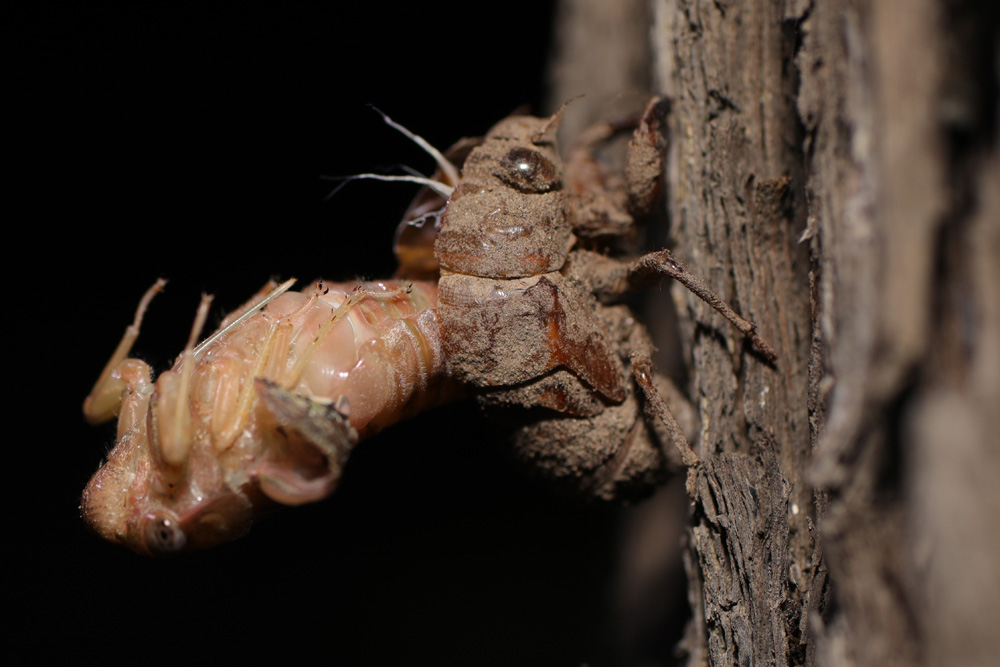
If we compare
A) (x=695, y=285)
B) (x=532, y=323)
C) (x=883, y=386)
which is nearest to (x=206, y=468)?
(x=532, y=323)

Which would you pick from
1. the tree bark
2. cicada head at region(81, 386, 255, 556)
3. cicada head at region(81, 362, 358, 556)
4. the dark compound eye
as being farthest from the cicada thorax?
cicada head at region(81, 386, 255, 556)

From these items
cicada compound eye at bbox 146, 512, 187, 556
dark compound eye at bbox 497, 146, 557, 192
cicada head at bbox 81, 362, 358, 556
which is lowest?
cicada compound eye at bbox 146, 512, 187, 556

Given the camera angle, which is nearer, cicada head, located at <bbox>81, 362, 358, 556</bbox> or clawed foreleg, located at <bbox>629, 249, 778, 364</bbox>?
cicada head, located at <bbox>81, 362, 358, 556</bbox>

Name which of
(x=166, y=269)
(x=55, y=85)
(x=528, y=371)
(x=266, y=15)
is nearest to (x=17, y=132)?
(x=55, y=85)

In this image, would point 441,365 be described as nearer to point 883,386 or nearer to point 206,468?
point 206,468

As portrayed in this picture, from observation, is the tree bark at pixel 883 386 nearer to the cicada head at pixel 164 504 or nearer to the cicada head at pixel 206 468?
the cicada head at pixel 206 468

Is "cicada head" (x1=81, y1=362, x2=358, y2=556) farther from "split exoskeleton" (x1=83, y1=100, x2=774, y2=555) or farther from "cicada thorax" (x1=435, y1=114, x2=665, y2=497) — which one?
"cicada thorax" (x1=435, y1=114, x2=665, y2=497)

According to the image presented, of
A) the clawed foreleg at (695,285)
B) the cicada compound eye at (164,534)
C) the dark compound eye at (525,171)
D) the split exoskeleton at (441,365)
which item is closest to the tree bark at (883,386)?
the clawed foreleg at (695,285)
